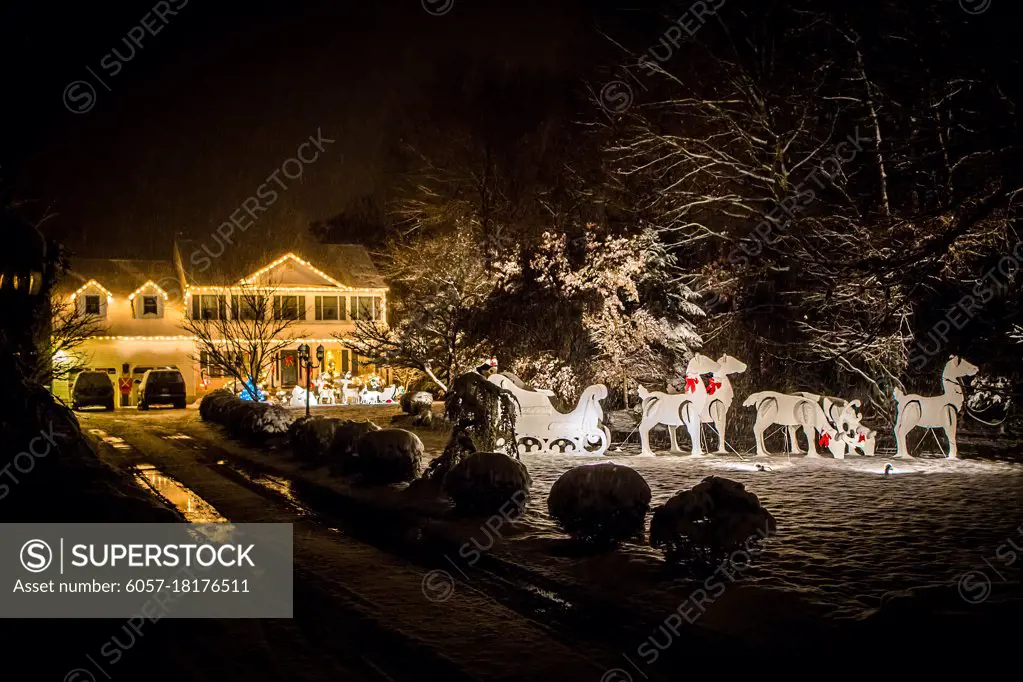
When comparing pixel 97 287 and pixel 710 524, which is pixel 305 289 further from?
pixel 710 524

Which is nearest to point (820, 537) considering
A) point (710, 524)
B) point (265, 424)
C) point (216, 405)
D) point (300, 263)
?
point (710, 524)

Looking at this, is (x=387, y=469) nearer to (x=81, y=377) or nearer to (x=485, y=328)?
(x=485, y=328)

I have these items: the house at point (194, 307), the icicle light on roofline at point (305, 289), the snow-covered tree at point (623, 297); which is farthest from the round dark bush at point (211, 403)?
the icicle light on roofline at point (305, 289)

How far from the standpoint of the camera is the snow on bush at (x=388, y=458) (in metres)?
13.7

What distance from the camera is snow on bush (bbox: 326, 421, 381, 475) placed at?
49.4 feet

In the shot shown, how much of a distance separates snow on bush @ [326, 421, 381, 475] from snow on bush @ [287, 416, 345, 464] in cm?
70

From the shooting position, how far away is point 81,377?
116 ft

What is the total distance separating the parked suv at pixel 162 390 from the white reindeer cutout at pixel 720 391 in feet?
89.1

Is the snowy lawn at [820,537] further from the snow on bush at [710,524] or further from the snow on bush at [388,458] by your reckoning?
the snow on bush at [388,458]

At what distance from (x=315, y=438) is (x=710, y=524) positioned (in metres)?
10.6

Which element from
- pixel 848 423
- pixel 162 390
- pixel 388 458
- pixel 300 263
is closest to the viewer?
pixel 388 458

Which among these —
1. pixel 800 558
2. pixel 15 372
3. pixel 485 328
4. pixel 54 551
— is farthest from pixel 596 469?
pixel 485 328

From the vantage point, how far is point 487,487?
10672 millimetres

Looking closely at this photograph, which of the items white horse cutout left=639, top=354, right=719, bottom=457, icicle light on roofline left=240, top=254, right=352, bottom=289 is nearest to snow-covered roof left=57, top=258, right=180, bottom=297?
icicle light on roofline left=240, top=254, right=352, bottom=289
